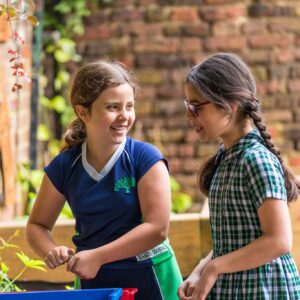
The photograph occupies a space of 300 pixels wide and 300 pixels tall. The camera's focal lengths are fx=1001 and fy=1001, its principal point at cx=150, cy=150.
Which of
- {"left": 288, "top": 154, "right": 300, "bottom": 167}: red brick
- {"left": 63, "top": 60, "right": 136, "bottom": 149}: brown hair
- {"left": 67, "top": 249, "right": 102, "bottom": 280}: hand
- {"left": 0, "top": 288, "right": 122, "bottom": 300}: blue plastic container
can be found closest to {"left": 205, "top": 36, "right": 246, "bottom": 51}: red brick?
{"left": 288, "top": 154, "right": 300, "bottom": 167}: red brick

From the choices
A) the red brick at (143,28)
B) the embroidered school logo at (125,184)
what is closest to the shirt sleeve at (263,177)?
the embroidered school logo at (125,184)

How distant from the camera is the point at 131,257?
2.99 metres

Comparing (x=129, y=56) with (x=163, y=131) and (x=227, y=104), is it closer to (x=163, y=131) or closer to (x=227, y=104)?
(x=163, y=131)

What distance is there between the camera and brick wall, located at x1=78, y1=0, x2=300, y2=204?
24.0ft

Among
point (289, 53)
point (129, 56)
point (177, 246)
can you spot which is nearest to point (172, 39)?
point (129, 56)

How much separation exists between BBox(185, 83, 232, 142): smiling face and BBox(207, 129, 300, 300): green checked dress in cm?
7

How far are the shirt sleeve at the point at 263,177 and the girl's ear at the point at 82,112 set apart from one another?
0.59 meters

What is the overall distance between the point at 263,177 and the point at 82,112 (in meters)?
0.69

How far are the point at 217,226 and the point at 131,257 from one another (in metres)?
0.31

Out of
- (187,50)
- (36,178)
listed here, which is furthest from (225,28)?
(36,178)

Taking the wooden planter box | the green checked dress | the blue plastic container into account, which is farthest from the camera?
the wooden planter box

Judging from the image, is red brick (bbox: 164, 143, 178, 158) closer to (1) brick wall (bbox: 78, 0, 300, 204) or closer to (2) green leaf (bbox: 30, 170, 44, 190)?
(1) brick wall (bbox: 78, 0, 300, 204)

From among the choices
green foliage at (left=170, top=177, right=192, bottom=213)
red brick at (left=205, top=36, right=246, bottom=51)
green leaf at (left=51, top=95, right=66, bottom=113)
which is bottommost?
green foliage at (left=170, top=177, right=192, bottom=213)

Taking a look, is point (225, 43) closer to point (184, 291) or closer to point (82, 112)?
point (82, 112)
